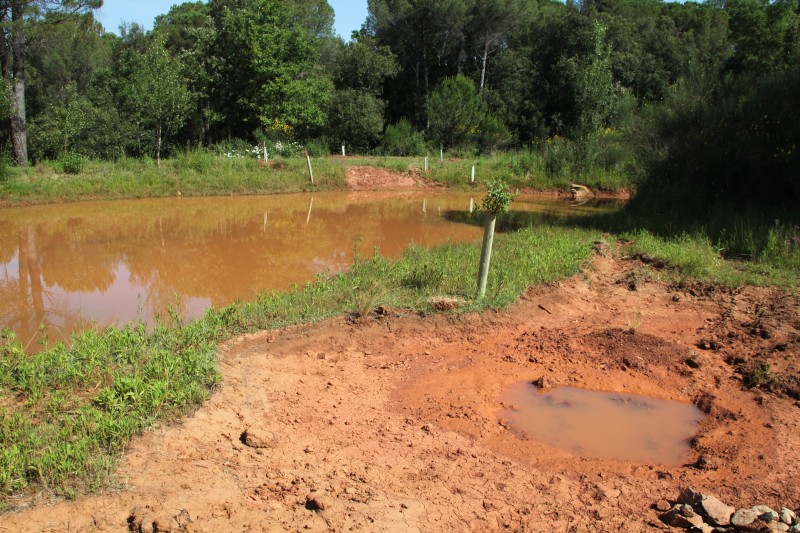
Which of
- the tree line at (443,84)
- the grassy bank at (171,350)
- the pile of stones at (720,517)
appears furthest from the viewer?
the tree line at (443,84)

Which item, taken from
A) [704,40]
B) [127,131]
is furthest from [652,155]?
[704,40]

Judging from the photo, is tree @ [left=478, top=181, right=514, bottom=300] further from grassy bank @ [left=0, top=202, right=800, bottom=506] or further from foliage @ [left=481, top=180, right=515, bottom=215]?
grassy bank @ [left=0, top=202, right=800, bottom=506]

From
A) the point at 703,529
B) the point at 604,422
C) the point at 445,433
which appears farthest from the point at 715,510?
the point at 445,433

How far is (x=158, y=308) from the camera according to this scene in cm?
958

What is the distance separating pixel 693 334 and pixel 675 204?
8.25 metres

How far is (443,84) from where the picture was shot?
38.6 m

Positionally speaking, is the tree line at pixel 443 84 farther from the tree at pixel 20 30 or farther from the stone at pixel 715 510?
the stone at pixel 715 510

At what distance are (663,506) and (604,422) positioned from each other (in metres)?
1.70

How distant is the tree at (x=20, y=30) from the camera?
23.3 metres

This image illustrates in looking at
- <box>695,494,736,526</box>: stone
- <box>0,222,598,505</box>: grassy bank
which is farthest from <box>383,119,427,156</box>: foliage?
<box>695,494,736,526</box>: stone

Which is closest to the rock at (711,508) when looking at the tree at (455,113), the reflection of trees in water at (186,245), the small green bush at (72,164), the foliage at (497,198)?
the foliage at (497,198)

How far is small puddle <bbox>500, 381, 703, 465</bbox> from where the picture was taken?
5.75 meters

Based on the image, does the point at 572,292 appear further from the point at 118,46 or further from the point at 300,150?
the point at 118,46

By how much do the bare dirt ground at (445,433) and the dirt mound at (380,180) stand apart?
19.0 metres
